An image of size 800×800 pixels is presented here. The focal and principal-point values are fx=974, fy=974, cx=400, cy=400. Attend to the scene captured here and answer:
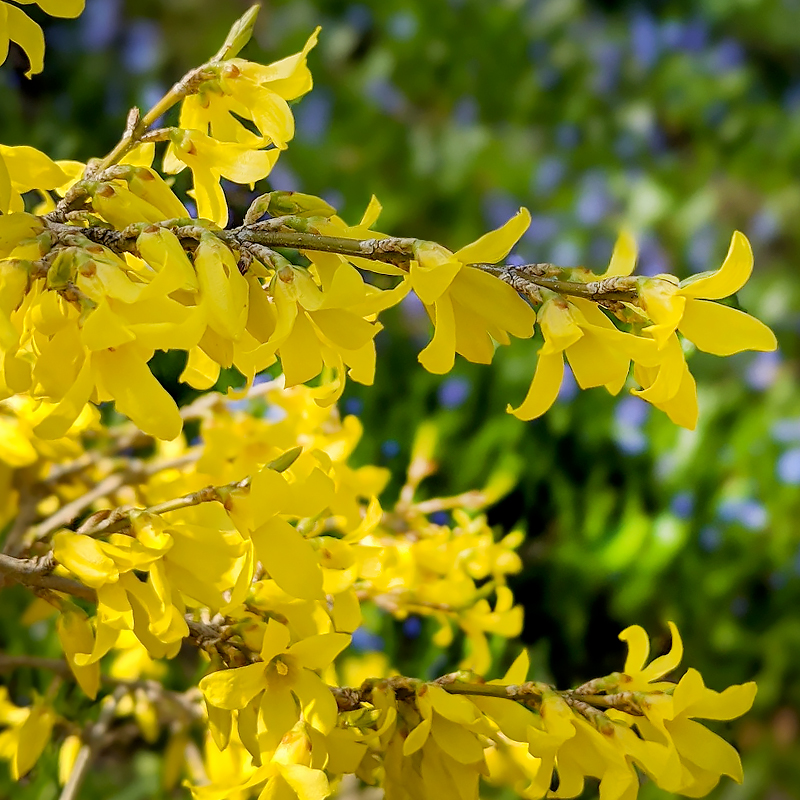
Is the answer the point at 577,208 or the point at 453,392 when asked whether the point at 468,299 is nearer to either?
the point at 453,392

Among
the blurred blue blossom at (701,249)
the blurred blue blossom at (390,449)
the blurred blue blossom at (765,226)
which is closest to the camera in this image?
the blurred blue blossom at (390,449)

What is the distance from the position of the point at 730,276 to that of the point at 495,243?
110 millimetres

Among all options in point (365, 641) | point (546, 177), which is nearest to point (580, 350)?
point (365, 641)

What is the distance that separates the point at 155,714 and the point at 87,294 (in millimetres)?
588

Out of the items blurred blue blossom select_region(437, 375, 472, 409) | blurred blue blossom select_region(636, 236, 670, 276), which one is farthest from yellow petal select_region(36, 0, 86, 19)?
blurred blue blossom select_region(636, 236, 670, 276)

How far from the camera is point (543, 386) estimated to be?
0.47 metres

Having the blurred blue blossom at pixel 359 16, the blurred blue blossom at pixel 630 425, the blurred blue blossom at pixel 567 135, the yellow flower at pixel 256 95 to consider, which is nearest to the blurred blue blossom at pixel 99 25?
the blurred blue blossom at pixel 359 16

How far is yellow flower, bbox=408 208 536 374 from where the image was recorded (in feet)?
1.44

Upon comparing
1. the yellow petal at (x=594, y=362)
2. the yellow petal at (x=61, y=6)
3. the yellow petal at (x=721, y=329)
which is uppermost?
the yellow petal at (x=61, y=6)

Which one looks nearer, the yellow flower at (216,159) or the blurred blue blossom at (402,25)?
the yellow flower at (216,159)

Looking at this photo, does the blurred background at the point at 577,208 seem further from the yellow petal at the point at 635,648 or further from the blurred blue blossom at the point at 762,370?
the yellow petal at the point at 635,648

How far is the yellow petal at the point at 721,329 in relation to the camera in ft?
1.52

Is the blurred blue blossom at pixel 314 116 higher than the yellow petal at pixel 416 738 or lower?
lower

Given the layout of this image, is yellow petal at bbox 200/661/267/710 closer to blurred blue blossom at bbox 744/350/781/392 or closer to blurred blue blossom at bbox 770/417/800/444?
blurred blue blossom at bbox 770/417/800/444
